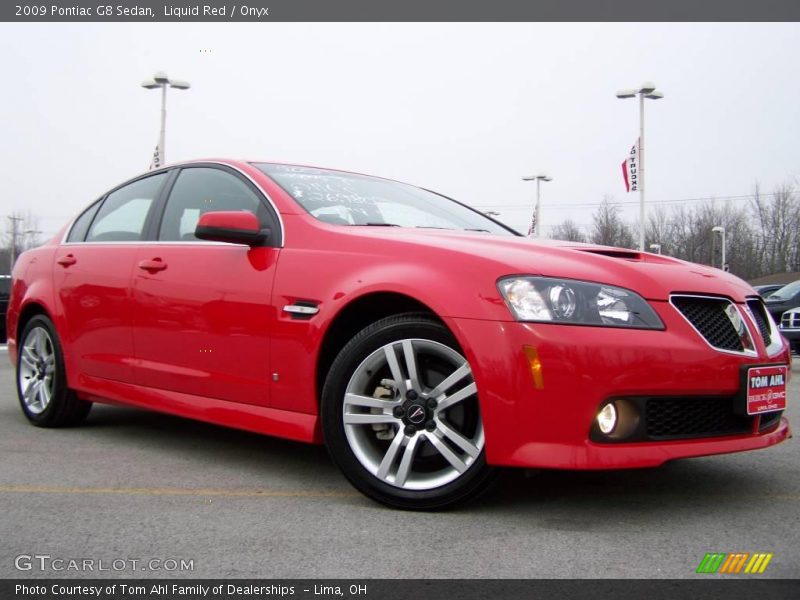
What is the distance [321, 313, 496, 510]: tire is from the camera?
10.1ft

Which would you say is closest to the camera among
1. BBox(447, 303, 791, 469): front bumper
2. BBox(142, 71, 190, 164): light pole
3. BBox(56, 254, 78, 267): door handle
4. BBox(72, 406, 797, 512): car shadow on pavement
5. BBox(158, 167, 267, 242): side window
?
BBox(447, 303, 791, 469): front bumper

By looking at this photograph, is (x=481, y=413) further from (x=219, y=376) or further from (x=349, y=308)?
(x=219, y=376)

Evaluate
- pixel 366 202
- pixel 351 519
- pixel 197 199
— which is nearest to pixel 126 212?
pixel 197 199

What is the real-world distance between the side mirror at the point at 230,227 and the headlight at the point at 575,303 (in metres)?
1.25

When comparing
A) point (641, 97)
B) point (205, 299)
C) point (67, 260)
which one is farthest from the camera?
point (641, 97)

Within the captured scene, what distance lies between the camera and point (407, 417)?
3.19 metres

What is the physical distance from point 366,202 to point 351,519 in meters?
1.70

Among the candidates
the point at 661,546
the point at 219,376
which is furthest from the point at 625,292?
the point at 219,376

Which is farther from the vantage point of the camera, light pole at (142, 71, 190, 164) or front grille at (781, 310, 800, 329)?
light pole at (142, 71, 190, 164)

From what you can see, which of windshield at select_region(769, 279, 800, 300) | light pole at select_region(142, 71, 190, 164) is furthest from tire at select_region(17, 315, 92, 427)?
light pole at select_region(142, 71, 190, 164)

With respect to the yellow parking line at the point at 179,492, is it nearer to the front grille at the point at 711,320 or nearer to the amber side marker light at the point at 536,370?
the amber side marker light at the point at 536,370

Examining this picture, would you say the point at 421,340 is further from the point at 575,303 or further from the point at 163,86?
the point at 163,86

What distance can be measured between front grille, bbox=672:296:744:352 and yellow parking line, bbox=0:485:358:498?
4.81ft

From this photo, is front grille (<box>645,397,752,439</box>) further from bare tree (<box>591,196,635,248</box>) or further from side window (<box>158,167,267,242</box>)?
bare tree (<box>591,196,635,248</box>)
